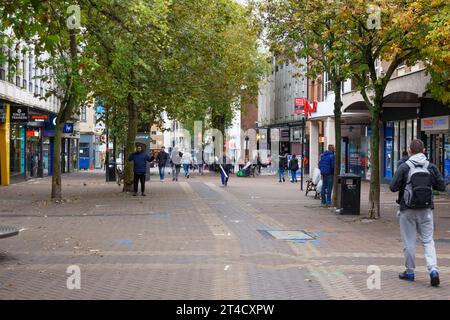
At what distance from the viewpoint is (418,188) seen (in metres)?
8.23

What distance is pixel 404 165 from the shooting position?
847 centimetres

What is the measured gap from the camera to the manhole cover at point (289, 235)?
481 inches

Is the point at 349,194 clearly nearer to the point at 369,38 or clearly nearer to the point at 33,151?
the point at 369,38

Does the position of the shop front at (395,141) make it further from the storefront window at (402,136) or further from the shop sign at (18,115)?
the shop sign at (18,115)

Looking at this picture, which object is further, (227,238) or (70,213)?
(70,213)

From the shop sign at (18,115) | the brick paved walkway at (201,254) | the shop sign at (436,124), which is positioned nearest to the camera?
the brick paved walkway at (201,254)

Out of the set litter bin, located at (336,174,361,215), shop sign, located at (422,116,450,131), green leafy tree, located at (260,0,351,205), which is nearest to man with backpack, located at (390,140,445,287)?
green leafy tree, located at (260,0,351,205)

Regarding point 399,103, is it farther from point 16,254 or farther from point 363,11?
point 16,254

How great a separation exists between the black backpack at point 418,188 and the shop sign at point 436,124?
1723 cm

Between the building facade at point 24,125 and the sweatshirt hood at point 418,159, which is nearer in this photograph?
the sweatshirt hood at point 418,159

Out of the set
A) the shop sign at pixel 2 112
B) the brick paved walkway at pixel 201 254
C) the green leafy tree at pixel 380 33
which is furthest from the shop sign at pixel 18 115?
the green leafy tree at pixel 380 33
